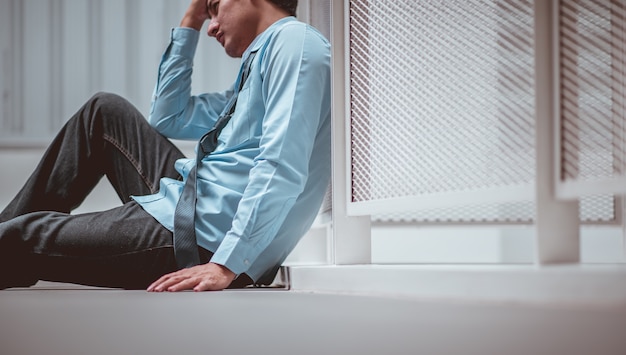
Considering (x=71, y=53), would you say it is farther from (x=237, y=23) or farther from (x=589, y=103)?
(x=589, y=103)

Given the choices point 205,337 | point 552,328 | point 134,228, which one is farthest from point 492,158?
point 134,228

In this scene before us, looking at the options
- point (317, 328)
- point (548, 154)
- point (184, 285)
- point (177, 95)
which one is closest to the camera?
point (317, 328)

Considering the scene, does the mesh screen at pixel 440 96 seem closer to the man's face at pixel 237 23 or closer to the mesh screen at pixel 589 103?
the mesh screen at pixel 589 103

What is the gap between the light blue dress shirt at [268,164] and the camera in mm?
1436

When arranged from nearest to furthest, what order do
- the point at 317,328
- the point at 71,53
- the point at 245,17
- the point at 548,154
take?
1. the point at 317,328
2. the point at 548,154
3. the point at 245,17
4. the point at 71,53

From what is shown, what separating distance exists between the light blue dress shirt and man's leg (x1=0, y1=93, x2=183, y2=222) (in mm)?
128

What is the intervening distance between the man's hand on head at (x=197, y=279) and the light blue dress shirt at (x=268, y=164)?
2 centimetres

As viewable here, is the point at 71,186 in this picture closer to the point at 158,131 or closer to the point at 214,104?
the point at 158,131

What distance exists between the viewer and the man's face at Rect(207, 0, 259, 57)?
5.75 feet

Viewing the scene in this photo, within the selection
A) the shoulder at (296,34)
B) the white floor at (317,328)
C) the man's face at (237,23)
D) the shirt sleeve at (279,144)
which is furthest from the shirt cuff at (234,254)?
the man's face at (237,23)

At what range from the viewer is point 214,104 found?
6.56 ft

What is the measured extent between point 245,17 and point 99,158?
0.42 m

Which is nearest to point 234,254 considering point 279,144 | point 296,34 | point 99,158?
point 279,144

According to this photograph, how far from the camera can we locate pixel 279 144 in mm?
1450
